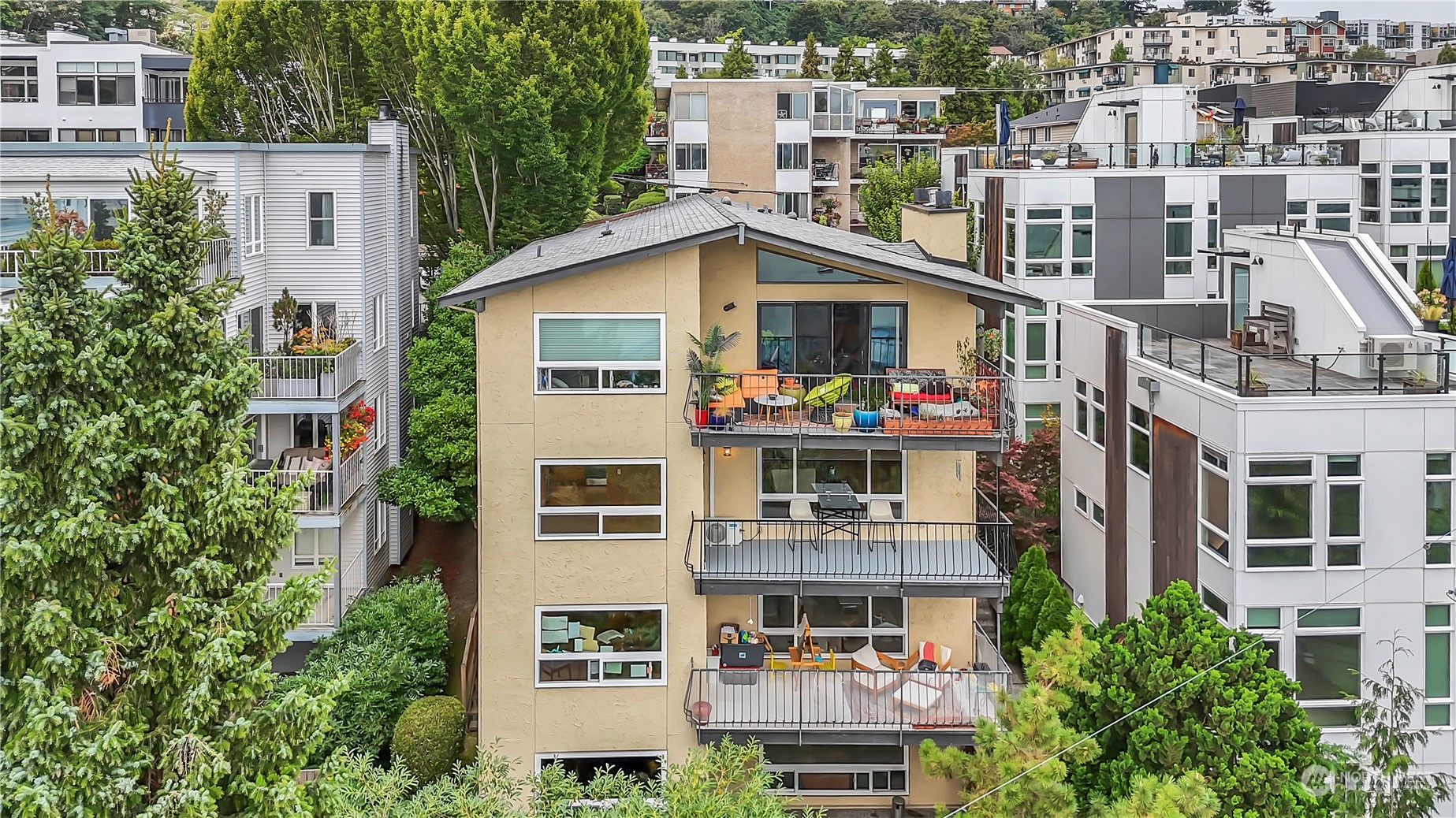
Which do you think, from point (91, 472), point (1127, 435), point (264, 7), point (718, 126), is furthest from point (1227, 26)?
point (91, 472)

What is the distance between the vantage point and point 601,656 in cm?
2047

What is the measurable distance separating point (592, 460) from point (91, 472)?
983 cm

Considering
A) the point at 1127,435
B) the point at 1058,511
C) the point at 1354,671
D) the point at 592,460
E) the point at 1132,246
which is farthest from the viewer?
the point at 1132,246

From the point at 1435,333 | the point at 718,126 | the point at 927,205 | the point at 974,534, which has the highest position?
the point at 718,126

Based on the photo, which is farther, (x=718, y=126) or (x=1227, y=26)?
(x=1227, y=26)

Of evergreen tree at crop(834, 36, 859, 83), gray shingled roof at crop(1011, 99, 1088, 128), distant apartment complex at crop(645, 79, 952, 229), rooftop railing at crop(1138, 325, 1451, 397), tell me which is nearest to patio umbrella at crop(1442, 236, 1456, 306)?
rooftop railing at crop(1138, 325, 1451, 397)

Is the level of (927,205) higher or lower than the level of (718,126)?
lower

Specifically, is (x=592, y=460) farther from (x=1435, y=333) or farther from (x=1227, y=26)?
(x=1227, y=26)

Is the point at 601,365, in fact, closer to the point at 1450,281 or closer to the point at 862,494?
the point at 862,494

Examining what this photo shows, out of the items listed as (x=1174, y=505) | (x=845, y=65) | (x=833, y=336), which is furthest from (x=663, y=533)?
(x=845, y=65)

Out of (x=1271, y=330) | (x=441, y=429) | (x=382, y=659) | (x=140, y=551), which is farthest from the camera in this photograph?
(x=441, y=429)

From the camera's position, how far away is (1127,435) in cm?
2325

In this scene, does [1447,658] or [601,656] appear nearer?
[1447,658]

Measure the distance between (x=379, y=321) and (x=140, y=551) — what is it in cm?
2289
